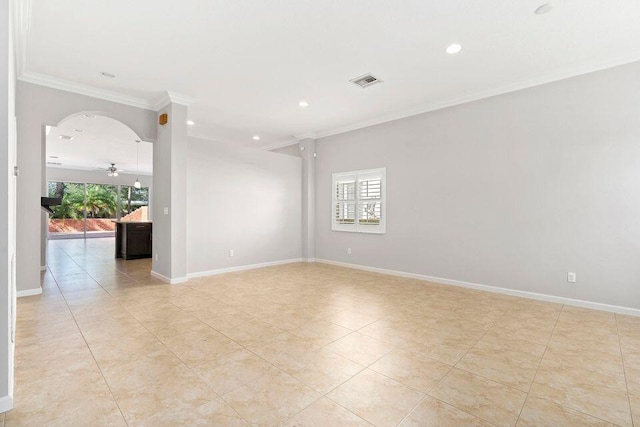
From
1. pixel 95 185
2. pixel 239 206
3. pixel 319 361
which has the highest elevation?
pixel 95 185

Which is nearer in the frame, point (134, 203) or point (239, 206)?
point (239, 206)

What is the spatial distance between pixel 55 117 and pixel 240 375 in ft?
14.9

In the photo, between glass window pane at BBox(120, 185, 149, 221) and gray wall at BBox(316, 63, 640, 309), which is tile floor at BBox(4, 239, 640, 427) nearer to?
gray wall at BBox(316, 63, 640, 309)

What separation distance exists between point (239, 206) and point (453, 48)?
443cm

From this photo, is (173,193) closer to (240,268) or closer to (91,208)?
(240,268)

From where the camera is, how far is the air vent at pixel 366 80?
161 inches

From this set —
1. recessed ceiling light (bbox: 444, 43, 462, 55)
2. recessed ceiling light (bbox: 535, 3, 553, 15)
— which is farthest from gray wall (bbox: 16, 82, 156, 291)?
recessed ceiling light (bbox: 535, 3, 553, 15)

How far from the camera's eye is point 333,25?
2.98 meters

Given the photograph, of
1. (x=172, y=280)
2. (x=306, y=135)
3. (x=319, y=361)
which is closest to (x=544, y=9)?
(x=319, y=361)

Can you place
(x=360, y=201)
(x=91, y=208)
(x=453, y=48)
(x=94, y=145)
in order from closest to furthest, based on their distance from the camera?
1. (x=453, y=48)
2. (x=360, y=201)
3. (x=94, y=145)
4. (x=91, y=208)

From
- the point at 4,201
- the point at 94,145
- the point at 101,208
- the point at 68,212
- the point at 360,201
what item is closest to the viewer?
the point at 4,201

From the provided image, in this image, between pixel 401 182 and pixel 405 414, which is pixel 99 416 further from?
pixel 401 182

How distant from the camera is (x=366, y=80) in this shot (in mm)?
4203

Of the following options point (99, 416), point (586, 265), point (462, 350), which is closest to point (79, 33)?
point (99, 416)
